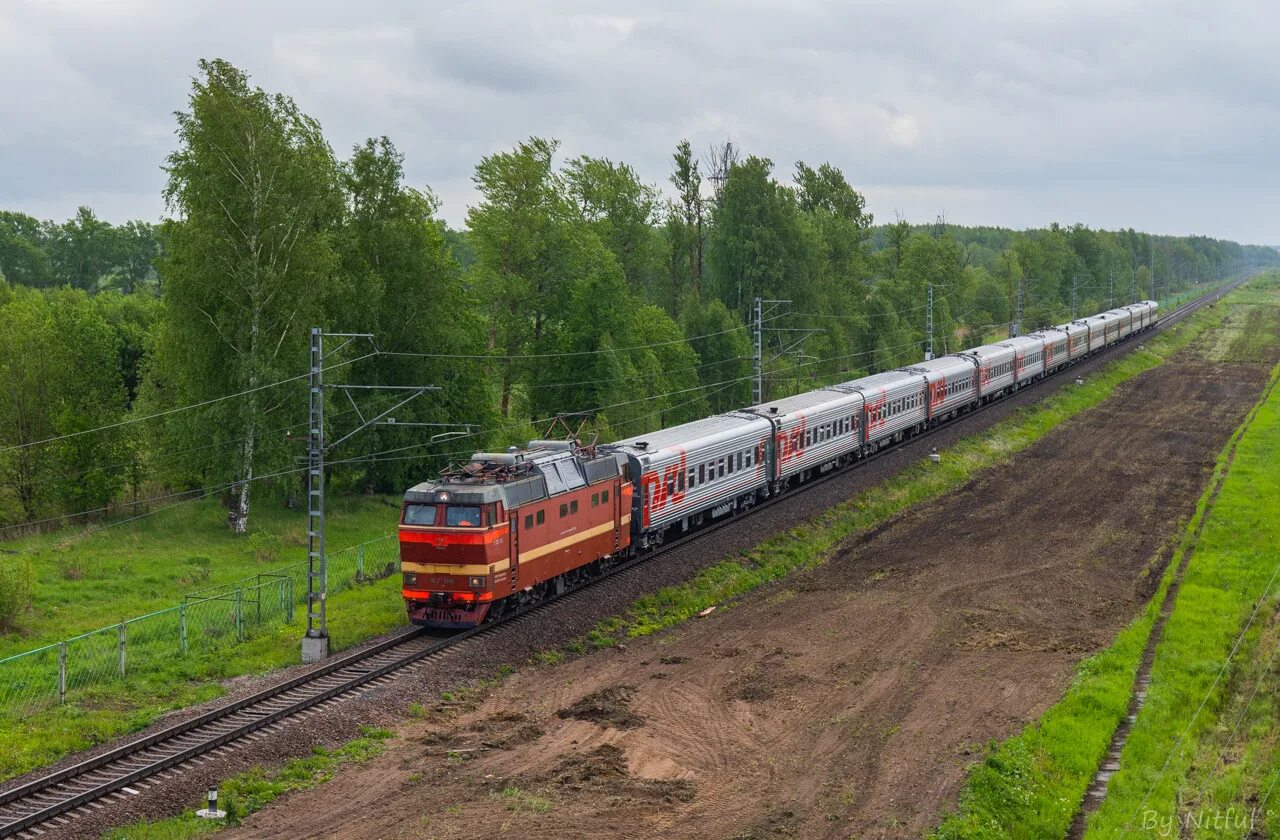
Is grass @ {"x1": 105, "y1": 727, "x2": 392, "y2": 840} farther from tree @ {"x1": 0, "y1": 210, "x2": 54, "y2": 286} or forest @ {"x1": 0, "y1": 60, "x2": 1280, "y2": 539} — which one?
tree @ {"x1": 0, "y1": 210, "x2": 54, "y2": 286}

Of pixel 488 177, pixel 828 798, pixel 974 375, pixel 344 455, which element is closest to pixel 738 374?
pixel 974 375

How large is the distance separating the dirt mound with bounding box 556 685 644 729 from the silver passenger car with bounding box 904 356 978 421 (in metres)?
41.3

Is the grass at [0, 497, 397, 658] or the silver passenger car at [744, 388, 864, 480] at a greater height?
the silver passenger car at [744, 388, 864, 480]

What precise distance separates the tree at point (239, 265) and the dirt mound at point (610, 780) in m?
28.9

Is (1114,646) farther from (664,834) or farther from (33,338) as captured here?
(33,338)

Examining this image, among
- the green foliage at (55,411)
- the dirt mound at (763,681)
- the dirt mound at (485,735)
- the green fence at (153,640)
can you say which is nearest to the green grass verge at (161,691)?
the green fence at (153,640)

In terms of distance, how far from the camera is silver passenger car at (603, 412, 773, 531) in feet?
127

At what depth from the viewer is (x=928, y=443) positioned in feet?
203

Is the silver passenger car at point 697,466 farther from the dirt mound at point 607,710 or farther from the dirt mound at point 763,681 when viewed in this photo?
the dirt mound at point 607,710

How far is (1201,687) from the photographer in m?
27.8

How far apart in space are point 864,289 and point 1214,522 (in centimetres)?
6019

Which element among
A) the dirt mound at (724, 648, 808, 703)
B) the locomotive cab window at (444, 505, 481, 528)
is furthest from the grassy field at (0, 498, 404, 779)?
the dirt mound at (724, 648, 808, 703)

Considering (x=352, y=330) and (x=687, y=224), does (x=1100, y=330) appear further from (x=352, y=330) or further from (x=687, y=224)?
(x=352, y=330)

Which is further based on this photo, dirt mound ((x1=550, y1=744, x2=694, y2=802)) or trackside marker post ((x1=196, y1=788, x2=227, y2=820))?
dirt mound ((x1=550, y1=744, x2=694, y2=802))
